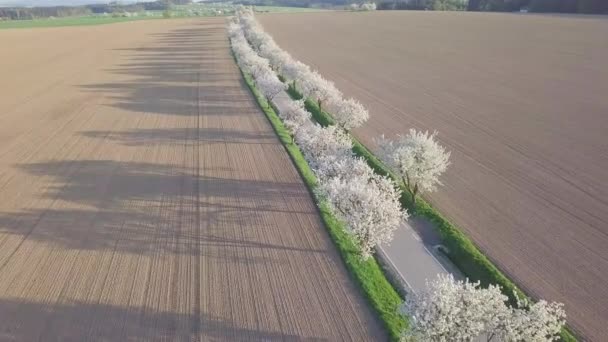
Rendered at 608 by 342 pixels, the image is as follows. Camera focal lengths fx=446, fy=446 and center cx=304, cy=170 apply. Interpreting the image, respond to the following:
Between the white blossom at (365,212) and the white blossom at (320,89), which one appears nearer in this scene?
the white blossom at (365,212)

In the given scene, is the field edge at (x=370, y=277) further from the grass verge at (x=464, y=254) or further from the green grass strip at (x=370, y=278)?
the grass verge at (x=464, y=254)

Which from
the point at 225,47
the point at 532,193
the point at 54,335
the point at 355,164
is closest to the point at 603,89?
the point at 532,193

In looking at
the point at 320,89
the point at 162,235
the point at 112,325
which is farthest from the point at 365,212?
the point at 320,89

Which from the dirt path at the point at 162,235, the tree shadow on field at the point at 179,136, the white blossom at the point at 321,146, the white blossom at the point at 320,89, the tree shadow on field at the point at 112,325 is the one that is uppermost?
the white blossom at the point at 320,89

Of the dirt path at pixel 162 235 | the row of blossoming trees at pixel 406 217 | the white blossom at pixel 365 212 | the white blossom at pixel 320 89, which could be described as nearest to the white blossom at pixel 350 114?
the row of blossoming trees at pixel 406 217

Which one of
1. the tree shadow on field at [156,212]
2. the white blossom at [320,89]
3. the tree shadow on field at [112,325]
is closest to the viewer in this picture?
the tree shadow on field at [112,325]

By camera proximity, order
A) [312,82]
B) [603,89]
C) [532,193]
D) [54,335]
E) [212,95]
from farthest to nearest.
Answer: [212,95] → [603,89] → [312,82] → [532,193] → [54,335]

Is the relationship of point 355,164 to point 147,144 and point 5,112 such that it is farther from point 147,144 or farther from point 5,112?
point 5,112
